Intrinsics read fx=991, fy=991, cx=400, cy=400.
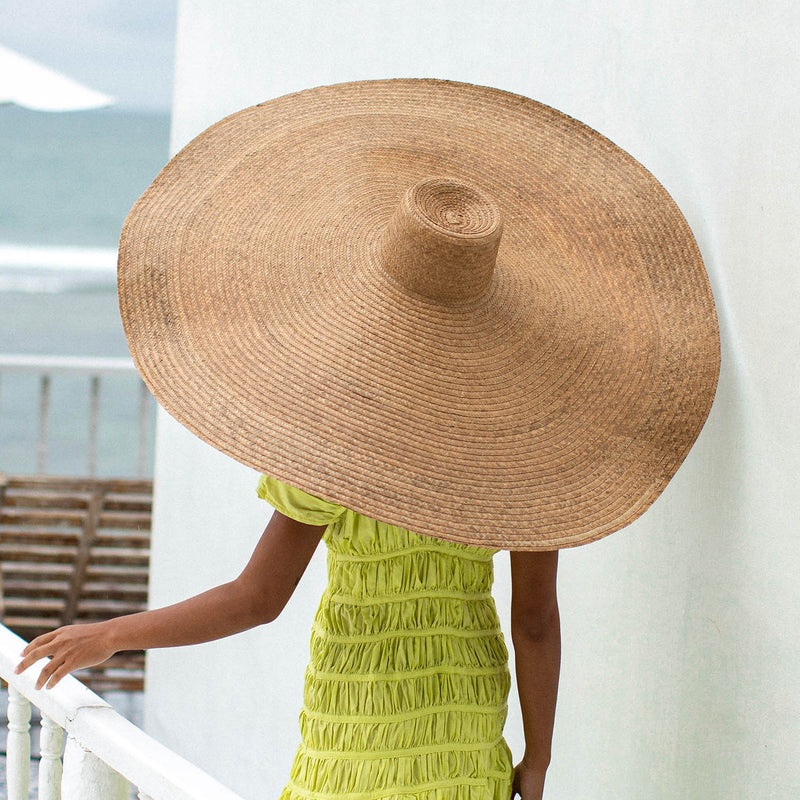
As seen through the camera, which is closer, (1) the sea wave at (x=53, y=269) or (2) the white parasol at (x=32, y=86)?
(2) the white parasol at (x=32, y=86)

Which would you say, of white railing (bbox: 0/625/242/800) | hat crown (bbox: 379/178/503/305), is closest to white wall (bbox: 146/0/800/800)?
hat crown (bbox: 379/178/503/305)

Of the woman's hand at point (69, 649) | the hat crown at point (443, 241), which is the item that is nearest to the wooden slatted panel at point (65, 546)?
the woman's hand at point (69, 649)

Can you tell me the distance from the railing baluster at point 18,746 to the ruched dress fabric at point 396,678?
34 centimetres

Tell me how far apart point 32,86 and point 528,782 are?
4911mm

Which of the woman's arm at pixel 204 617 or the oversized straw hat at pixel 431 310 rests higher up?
the oversized straw hat at pixel 431 310

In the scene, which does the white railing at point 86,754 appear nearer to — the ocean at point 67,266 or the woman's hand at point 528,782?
the woman's hand at point 528,782

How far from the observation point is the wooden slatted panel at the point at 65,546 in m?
3.57

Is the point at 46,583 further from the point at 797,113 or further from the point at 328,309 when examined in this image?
the point at 797,113

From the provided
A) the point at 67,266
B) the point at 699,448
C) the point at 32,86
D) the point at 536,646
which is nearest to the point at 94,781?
the point at 536,646

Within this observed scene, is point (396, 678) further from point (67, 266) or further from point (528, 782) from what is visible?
point (67, 266)

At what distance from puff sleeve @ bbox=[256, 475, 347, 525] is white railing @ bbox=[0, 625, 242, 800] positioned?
0.81 feet

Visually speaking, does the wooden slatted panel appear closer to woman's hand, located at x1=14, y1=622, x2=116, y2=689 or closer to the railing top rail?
the railing top rail

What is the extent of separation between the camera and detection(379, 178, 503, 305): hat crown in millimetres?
917

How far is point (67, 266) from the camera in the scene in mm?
14680
